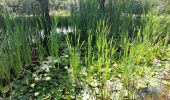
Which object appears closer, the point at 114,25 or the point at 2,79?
the point at 2,79

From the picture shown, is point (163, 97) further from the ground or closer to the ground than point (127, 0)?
closer to the ground

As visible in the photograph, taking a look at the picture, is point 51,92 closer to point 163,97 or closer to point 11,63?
point 11,63

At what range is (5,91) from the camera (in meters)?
2.39

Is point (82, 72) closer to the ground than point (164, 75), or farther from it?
farther from it

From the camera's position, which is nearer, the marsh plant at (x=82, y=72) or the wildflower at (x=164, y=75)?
the marsh plant at (x=82, y=72)

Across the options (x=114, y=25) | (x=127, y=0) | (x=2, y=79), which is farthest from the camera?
(x=127, y=0)

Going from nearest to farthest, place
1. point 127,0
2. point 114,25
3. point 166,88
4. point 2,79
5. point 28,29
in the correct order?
point 2,79
point 166,88
point 28,29
point 114,25
point 127,0

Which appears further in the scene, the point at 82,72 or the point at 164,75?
the point at 164,75

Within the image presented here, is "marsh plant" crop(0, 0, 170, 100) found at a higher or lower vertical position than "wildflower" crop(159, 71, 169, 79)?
higher

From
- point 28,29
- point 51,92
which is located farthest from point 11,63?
point 28,29

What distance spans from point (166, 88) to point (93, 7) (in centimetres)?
237

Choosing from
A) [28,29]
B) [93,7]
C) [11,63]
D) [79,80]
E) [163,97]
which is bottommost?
[163,97]

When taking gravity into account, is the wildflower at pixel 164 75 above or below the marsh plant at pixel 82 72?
below

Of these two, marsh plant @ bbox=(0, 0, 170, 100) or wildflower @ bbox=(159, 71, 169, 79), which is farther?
wildflower @ bbox=(159, 71, 169, 79)
